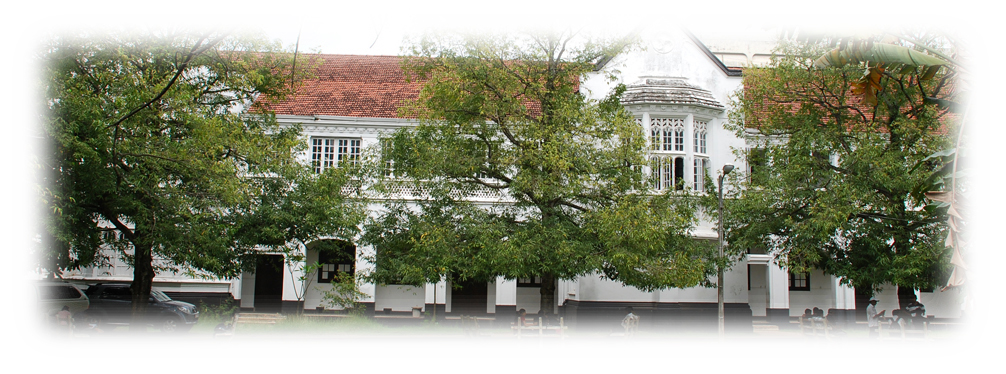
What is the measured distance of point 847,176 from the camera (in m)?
16.4

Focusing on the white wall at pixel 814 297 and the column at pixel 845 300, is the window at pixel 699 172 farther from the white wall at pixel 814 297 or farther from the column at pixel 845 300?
the white wall at pixel 814 297

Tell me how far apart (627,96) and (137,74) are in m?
13.7

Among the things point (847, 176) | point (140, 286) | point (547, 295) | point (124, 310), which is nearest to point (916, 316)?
point (847, 176)

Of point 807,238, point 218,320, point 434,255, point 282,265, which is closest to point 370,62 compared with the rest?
point 282,265

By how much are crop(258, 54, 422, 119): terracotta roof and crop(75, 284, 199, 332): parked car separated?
22.9 feet

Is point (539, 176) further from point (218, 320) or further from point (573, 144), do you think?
point (218, 320)

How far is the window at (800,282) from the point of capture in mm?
26312

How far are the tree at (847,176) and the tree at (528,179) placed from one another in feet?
7.18

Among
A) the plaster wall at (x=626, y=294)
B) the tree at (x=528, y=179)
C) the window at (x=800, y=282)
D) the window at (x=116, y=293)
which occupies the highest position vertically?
the tree at (x=528, y=179)

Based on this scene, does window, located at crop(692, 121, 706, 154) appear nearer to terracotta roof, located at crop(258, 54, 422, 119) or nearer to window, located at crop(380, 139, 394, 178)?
terracotta roof, located at crop(258, 54, 422, 119)

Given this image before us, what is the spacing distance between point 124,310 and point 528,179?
1427 centimetres

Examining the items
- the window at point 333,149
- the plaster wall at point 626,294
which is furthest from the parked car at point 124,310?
the plaster wall at point 626,294

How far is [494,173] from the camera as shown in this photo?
16469mm

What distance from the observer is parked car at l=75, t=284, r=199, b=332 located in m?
20.5
